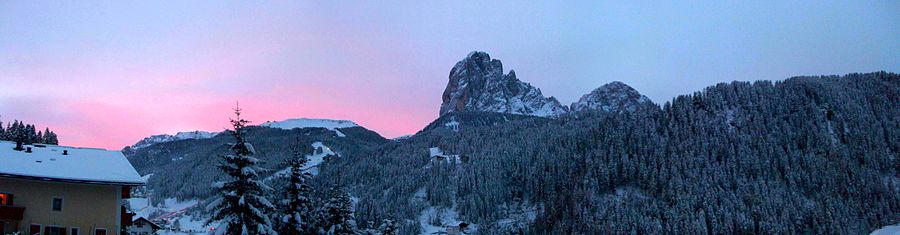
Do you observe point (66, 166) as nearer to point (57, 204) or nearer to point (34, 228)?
point (57, 204)

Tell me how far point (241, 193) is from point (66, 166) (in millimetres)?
21042

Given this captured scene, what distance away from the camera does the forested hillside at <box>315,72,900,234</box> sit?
127000 mm

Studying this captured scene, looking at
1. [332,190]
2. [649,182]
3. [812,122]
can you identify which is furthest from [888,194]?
[332,190]

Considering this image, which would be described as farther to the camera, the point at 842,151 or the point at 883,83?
the point at 883,83

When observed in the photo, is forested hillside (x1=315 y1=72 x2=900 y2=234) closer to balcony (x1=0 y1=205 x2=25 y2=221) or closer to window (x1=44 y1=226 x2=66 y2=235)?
window (x1=44 y1=226 x2=66 y2=235)

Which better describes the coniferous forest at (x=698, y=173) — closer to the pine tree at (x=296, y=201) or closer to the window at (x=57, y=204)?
the window at (x=57, y=204)

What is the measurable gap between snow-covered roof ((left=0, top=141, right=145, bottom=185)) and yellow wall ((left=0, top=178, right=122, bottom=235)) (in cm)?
83

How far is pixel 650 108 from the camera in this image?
185 metres

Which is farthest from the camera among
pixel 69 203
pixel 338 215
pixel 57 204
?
pixel 69 203

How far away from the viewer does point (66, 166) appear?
45250mm

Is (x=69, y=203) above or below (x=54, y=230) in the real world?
above

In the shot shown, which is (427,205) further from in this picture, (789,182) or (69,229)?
(69,229)

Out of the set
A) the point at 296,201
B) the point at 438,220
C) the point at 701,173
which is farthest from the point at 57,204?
the point at 701,173

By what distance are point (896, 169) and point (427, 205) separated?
104 meters
